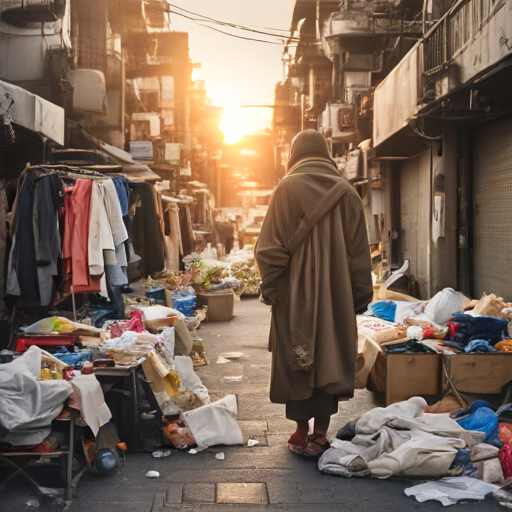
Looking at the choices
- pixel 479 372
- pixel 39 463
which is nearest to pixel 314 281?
pixel 479 372

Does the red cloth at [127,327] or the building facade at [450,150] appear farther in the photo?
the building facade at [450,150]

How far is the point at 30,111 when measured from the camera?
32.5 feet

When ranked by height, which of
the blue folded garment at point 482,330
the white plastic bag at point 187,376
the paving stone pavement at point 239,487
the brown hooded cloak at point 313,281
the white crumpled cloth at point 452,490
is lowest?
the paving stone pavement at point 239,487

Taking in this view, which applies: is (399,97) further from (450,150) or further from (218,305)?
(218,305)

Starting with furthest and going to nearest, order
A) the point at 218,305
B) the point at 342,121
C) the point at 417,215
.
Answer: the point at 342,121
the point at 417,215
the point at 218,305

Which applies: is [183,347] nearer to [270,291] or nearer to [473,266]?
[270,291]

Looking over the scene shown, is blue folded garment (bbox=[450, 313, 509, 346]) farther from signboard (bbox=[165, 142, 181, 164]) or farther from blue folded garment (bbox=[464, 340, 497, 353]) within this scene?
signboard (bbox=[165, 142, 181, 164])

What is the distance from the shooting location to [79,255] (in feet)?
22.1

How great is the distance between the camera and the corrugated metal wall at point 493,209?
8195 mm

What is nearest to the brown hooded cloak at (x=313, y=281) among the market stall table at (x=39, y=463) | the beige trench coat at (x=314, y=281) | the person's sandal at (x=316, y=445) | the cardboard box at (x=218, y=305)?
the beige trench coat at (x=314, y=281)

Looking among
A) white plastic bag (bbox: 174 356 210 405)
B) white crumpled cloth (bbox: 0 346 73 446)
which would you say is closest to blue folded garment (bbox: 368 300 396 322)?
white plastic bag (bbox: 174 356 210 405)

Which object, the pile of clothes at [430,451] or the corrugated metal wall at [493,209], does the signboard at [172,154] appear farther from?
the pile of clothes at [430,451]

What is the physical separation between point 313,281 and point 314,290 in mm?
71

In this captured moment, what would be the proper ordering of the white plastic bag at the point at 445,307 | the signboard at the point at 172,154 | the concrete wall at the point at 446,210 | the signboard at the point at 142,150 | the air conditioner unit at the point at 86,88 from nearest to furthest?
the white plastic bag at the point at 445,307 < the concrete wall at the point at 446,210 < the air conditioner unit at the point at 86,88 < the signboard at the point at 142,150 < the signboard at the point at 172,154
